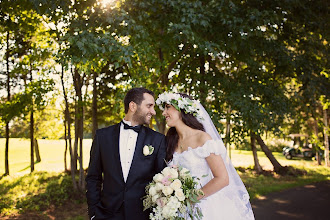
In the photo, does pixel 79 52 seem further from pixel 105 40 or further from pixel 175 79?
pixel 175 79

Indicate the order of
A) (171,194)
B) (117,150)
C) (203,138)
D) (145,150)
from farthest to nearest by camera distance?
(203,138) < (117,150) < (145,150) < (171,194)

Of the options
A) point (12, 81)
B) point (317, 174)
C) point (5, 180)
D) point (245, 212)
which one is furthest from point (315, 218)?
point (12, 81)

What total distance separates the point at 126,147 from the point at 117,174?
1.06 feet

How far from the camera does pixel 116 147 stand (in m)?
3.45

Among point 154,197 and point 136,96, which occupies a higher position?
point 136,96

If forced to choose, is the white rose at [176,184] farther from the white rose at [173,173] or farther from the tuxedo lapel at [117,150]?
the tuxedo lapel at [117,150]

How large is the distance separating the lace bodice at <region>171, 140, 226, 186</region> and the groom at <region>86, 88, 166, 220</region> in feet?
0.95

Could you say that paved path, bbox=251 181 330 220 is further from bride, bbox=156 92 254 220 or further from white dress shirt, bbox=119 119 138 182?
white dress shirt, bbox=119 119 138 182

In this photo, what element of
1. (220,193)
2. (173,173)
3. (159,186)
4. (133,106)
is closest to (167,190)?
(159,186)

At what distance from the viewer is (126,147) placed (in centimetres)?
345

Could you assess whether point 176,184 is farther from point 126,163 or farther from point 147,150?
point 126,163

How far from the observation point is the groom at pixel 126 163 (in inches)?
130

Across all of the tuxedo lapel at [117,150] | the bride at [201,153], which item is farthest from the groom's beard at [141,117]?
the bride at [201,153]

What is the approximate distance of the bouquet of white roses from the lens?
2996 millimetres
